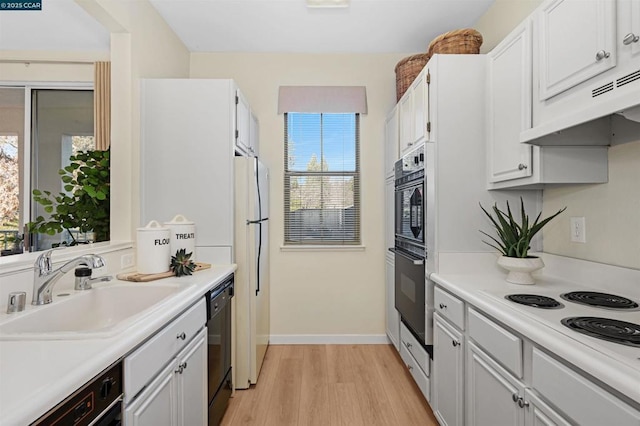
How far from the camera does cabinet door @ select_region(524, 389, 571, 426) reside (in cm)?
102

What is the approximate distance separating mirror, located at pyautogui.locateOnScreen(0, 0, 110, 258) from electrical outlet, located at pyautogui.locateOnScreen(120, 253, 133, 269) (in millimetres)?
1429

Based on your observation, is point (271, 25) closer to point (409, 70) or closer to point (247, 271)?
point (409, 70)

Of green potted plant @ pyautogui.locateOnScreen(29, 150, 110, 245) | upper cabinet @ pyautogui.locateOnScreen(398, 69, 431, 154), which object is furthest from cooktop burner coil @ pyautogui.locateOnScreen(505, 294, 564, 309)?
green potted plant @ pyautogui.locateOnScreen(29, 150, 110, 245)

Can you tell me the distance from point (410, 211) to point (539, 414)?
1.50m

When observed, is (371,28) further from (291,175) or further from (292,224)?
(292,224)

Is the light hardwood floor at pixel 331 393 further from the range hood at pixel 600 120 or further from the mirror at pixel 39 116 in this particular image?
the mirror at pixel 39 116

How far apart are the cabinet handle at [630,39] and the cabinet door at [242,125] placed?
210 cm

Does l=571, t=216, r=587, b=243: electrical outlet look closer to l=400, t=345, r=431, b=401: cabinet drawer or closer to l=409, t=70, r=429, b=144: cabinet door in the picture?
l=409, t=70, r=429, b=144: cabinet door

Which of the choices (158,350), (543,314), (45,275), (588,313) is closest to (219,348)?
(158,350)

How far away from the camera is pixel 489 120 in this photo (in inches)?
79.8

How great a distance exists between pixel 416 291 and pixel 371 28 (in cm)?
223

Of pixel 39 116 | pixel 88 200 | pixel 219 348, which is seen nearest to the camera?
pixel 219 348

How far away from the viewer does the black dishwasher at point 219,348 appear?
6.18 ft

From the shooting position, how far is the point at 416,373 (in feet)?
7.80
